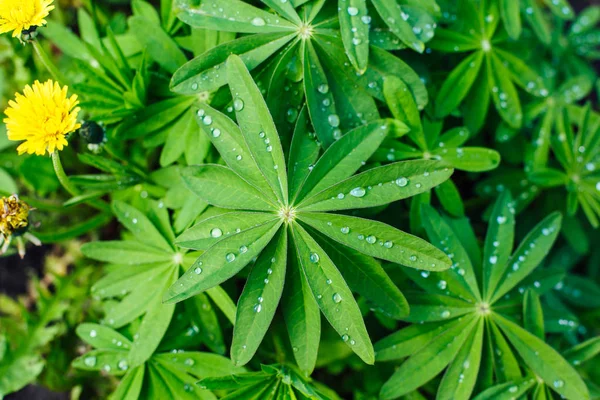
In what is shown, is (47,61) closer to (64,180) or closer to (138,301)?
(64,180)

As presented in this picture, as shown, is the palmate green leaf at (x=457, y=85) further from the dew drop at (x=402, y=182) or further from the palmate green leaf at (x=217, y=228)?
the palmate green leaf at (x=217, y=228)

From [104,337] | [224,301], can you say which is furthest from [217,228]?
[104,337]

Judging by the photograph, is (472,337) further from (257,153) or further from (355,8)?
(355,8)

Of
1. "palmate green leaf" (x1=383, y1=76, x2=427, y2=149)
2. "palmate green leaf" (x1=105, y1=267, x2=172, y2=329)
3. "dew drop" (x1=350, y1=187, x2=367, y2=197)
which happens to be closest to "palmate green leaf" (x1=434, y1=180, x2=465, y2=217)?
"palmate green leaf" (x1=383, y1=76, x2=427, y2=149)

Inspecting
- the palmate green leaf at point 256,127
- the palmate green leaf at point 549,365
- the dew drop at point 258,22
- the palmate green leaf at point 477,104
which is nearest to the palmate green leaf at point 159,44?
the dew drop at point 258,22

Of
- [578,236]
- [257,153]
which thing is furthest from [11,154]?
[578,236]

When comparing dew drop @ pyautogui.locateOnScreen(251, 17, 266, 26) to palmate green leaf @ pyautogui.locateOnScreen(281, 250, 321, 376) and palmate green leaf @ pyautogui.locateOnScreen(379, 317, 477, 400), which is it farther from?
palmate green leaf @ pyautogui.locateOnScreen(379, 317, 477, 400)

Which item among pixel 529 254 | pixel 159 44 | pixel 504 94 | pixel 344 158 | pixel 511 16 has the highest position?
pixel 511 16
